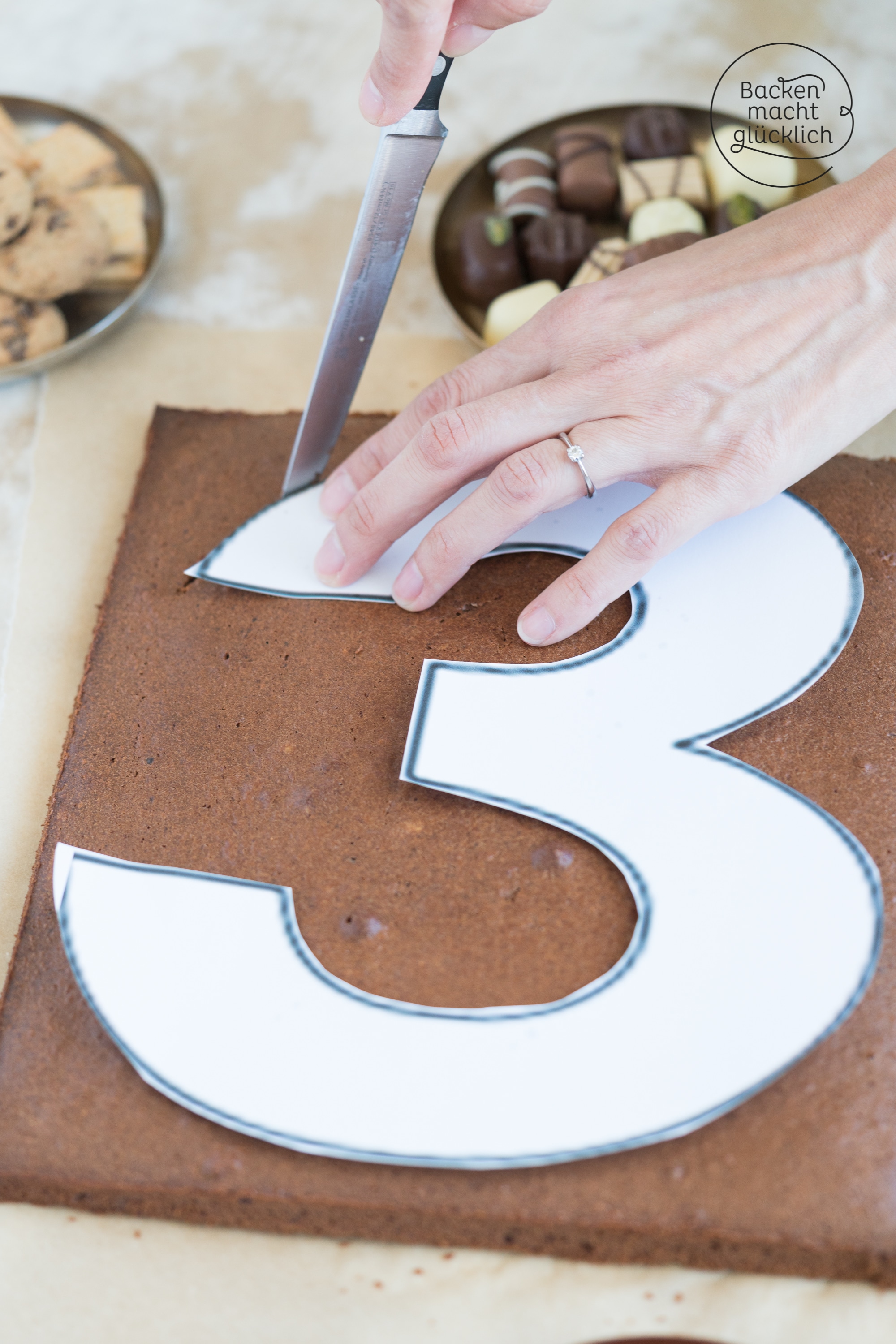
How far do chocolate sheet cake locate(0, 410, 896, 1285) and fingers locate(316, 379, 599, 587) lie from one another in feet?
0.52

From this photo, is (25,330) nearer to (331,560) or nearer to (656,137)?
(331,560)

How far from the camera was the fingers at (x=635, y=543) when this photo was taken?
1.61 m

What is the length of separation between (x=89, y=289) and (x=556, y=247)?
1126 millimetres

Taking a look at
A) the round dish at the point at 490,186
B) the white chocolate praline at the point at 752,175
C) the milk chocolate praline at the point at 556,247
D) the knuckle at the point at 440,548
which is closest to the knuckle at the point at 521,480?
the knuckle at the point at 440,548

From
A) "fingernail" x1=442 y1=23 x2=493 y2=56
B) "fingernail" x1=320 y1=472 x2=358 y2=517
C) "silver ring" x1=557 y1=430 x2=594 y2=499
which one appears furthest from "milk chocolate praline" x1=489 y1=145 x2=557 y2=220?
"silver ring" x1=557 y1=430 x2=594 y2=499

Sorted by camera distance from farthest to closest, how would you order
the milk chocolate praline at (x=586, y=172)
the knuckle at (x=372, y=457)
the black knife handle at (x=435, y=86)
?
1. the milk chocolate praline at (x=586, y=172)
2. the knuckle at (x=372, y=457)
3. the black knife handle at (x=435, y=86)

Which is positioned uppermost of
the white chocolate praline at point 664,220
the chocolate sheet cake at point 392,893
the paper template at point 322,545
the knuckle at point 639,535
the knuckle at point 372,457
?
the white chocolate praline at point 664,220

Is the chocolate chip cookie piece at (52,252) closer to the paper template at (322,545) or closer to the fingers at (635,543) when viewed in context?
the paper template at (322,545)

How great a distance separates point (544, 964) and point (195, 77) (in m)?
2.89

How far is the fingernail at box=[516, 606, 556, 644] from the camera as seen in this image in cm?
169

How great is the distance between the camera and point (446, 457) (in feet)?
5.48

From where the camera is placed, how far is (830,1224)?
1.35m

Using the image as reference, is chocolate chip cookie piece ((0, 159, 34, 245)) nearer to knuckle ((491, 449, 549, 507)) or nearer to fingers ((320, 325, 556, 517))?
fingers ((320, 325, 556, 517))

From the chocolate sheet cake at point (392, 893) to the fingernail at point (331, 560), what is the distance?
58mm
